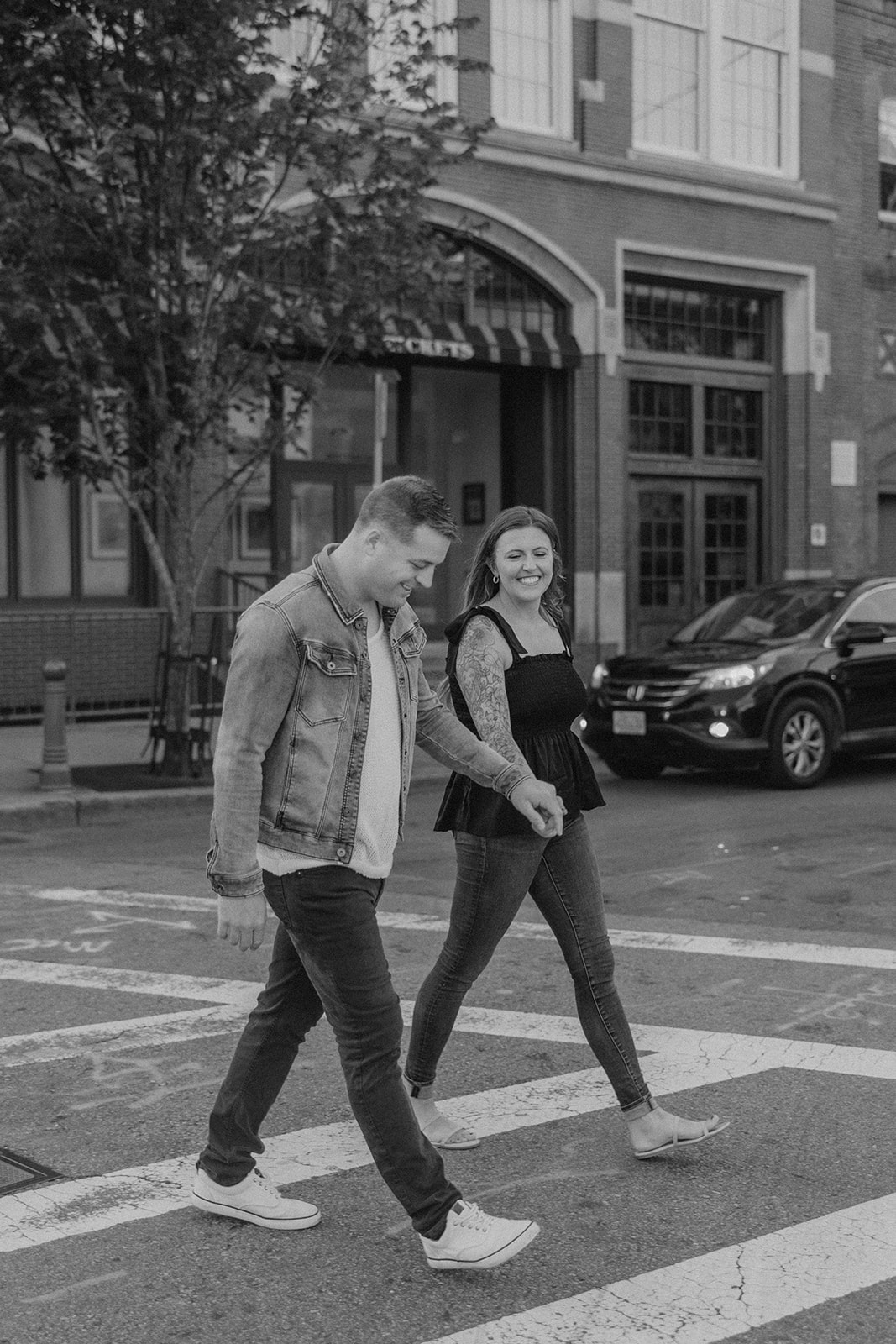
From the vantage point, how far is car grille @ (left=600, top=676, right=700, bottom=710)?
12805 mm

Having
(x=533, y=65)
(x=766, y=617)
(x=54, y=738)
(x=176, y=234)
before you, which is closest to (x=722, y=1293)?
(x=54, y=738)

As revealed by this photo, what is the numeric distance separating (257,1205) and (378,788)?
1109mm

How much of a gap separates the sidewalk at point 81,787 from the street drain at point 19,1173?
7.03 metres

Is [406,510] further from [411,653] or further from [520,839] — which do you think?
[520,839]

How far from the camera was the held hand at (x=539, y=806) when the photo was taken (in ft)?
14.3

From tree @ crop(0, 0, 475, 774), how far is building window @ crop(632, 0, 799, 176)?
30.4ft

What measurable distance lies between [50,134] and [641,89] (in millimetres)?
11076

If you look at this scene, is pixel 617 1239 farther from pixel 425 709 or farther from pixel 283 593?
pixel 283 593

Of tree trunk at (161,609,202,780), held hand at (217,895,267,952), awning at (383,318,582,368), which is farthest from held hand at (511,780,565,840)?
awning at (383,318,582,368)

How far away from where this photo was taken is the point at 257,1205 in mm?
4133

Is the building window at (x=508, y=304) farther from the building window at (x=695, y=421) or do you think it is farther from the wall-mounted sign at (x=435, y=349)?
the building window at (x=695, y=421)

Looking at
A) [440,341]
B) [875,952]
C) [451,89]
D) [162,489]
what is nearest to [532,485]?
[440,341]

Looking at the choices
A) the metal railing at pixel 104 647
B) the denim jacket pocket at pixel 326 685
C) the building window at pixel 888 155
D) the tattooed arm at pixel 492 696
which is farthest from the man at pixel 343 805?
the building window at pixel 888 155

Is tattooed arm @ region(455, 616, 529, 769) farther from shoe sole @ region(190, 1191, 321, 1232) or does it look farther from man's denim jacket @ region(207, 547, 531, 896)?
shoe sole @ region(190, 1191, 321, 1232)
